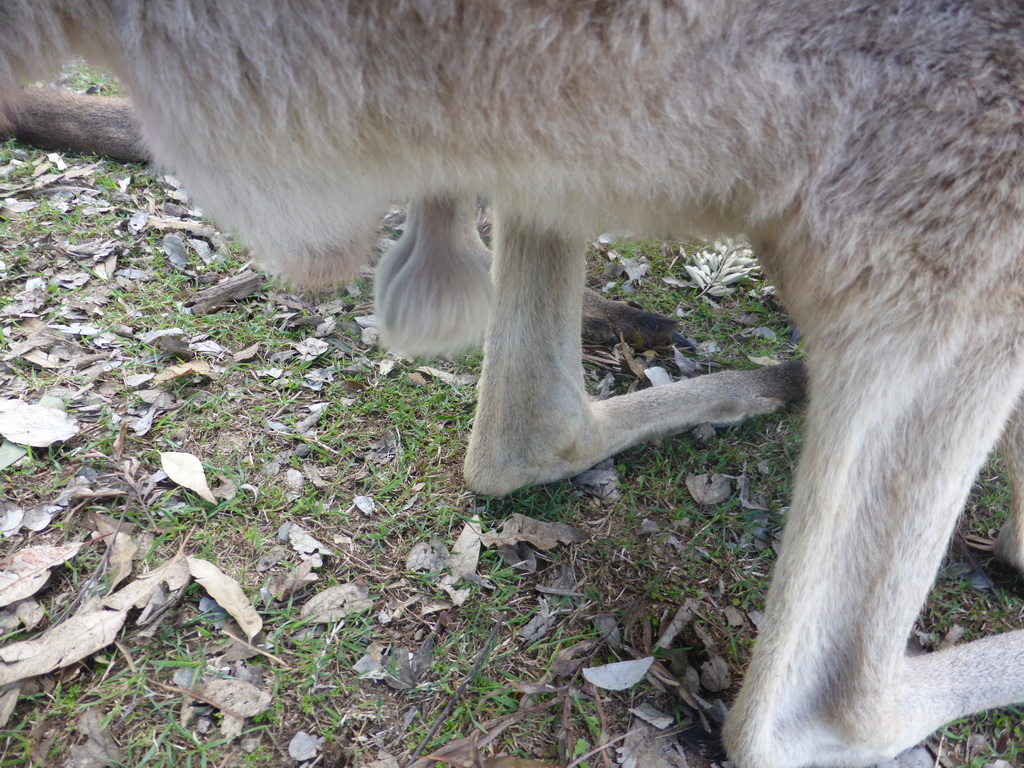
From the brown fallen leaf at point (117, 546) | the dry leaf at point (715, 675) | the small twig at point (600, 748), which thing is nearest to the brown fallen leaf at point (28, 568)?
the brown fallen leaf at point (117, 546)

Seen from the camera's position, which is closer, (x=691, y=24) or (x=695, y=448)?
(x=691, y=24)

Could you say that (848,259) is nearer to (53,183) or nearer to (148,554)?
(148,554)

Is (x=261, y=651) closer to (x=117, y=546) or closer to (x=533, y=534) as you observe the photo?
(x=117, y=546)

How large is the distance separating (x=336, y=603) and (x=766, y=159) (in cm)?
130

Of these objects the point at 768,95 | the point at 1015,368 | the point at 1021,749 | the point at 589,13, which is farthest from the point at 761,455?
the point at 589,13

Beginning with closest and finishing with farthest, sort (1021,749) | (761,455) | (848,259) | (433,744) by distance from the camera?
1. (848,259)
2. (433,744)
3. (1021,749)
4. (761,455)

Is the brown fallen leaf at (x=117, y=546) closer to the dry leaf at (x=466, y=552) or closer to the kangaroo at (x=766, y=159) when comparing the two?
the dry leaf at (x=466, y=552)

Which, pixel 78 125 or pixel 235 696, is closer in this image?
pixel 235 696

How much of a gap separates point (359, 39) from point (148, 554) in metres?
1.33

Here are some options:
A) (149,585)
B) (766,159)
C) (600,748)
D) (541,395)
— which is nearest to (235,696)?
(149,585)

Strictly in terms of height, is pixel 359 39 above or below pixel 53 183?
above

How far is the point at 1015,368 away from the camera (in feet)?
3.86

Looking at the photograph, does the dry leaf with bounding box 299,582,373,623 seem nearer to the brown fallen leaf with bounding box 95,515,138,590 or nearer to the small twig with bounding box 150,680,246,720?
the small twig with bounding box 150,680,246,720

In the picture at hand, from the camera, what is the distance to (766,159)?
1.09 meters
